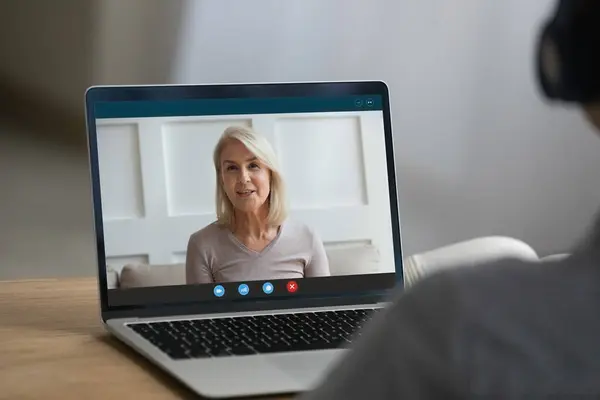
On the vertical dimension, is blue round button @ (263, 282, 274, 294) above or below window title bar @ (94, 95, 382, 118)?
below

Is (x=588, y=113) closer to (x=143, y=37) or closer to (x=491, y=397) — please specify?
(x=491, y=397)

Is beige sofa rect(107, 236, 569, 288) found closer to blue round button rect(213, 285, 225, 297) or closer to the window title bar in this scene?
blue round button rect(213, 285, 225, 297)

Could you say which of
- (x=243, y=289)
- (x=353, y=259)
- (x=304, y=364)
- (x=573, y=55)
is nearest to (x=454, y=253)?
(x=353, y=259)

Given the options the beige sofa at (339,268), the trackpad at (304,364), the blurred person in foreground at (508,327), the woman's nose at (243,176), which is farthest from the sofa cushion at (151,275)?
the blurred person in foreground at (508,327)

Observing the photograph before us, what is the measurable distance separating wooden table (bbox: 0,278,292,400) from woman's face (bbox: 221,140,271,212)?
0.60ft

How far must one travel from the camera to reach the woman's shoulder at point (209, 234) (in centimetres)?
85

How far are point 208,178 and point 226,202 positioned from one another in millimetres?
30

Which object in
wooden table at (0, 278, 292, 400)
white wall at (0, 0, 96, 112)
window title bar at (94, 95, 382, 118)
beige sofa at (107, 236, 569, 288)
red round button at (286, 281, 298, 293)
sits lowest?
wooden table at (0, 278, 292, 400)

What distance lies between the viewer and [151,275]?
84 centimetres

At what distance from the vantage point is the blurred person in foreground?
27 cm

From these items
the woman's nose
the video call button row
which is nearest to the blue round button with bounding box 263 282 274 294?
the video call button row

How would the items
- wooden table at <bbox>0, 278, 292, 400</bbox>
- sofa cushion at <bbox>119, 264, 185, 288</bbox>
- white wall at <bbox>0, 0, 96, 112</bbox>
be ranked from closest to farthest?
wooden table at <bbox>0, 278, 292, 400</bbox> → sofa cushion at <bbox>119, 264, 185, 288</bbox> → white wall at <bbox>0, 0, 96, 112</bbox>

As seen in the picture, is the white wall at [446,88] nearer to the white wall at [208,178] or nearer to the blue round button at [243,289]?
the white wall at [208,178]

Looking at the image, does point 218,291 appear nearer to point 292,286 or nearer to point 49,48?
point 292,286
